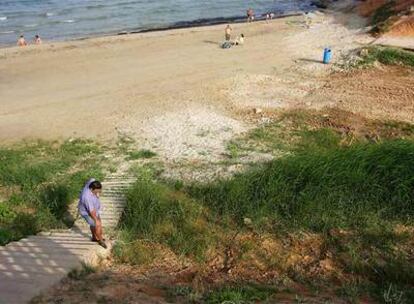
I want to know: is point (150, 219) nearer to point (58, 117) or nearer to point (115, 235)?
point (115, 235)

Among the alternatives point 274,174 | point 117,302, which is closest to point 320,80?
point 274,174

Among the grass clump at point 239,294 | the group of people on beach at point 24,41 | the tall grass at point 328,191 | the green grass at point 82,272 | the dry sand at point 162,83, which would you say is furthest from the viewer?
the group of people on beach at point 24,41

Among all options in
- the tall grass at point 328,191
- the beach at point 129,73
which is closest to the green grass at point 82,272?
the tall grass at point 328,191

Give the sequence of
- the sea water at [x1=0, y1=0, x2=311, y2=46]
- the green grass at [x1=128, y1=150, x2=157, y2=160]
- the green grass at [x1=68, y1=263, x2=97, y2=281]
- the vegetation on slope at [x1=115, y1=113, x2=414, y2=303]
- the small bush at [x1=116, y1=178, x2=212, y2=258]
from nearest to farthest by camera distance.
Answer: the green grass at [x1=68, y1=263, x2=97, y2=281]
the vegetation on slope at [x1=115, y1=113, x2=414, y2=303]
the small bush at [x1=116, y1=178, x2=212, y2=258]
the green grass at [x1=128, y1=150, x2=157, y2=160]
the sea water at [x1=0, y1=0, x2=311, y2=46]

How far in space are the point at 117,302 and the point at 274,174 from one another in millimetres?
5138

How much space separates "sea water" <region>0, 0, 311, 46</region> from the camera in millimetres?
41500

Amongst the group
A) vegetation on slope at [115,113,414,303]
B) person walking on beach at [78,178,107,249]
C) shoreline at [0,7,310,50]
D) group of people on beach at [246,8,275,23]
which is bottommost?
vegetation on slope at [115,113,414,303]

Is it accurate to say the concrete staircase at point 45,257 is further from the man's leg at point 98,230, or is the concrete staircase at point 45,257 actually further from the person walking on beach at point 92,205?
the person walking on beach at point 92,205

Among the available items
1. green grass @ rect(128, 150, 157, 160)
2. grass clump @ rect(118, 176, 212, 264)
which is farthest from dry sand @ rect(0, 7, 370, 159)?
grass clump @ rect(118, 176, 212, 264)

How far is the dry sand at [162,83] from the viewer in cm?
1864

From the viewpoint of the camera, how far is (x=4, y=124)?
65.9 ft

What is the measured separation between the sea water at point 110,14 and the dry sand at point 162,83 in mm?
6548

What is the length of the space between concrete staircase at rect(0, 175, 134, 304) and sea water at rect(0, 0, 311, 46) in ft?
97.8

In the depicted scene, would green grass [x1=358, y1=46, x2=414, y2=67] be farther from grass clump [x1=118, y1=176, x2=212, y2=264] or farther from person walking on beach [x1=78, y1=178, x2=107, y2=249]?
person walking on beach [x1=78, y1=178, x2=107, y2=249]
